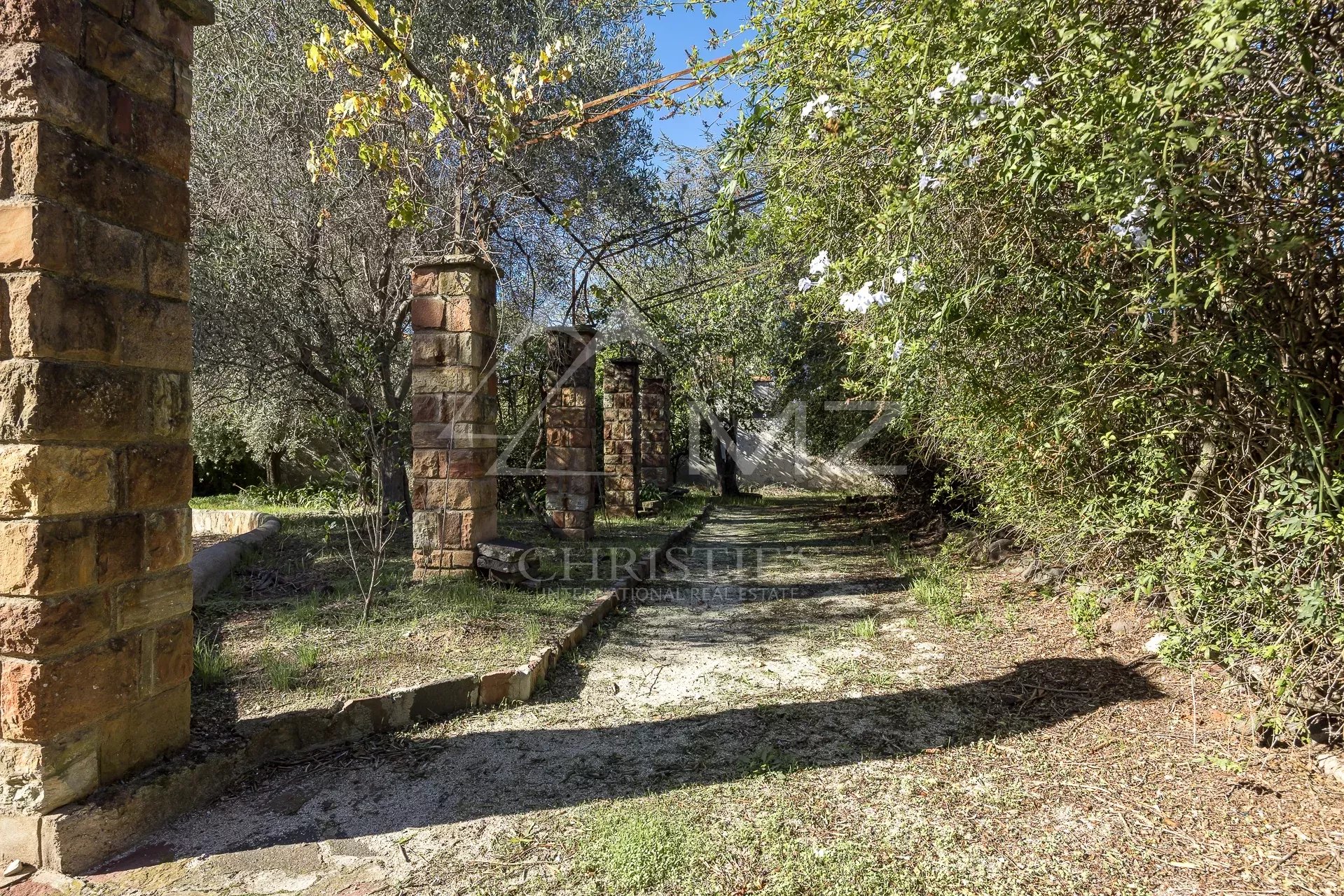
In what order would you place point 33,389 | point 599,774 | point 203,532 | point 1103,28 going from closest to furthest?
point 33,389
point 1103,28
point 599,774
point 203,532

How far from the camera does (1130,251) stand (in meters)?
3.04

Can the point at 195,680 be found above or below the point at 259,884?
above

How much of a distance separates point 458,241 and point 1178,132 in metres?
4.98

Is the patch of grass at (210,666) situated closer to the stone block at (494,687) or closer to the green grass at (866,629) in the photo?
the stone block at (494,687)

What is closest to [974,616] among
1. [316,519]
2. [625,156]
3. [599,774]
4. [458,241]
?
[599,774]

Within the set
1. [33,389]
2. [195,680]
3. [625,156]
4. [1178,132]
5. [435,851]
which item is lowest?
[435,851]

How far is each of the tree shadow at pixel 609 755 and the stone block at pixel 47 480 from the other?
1.26 metres

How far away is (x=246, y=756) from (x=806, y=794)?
245 cm

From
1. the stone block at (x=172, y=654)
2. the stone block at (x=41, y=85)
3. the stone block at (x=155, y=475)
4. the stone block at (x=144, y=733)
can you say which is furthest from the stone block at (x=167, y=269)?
the stone block at (x=144, y=733)

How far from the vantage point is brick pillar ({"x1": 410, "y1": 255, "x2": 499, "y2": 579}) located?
234 inches

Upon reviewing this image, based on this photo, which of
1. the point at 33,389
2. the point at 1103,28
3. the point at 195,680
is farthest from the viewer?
the point at 195,680

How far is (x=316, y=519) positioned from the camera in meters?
10.5

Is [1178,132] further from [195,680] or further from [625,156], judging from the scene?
[625,156]

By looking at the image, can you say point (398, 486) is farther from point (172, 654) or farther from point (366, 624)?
point (172, 654)
